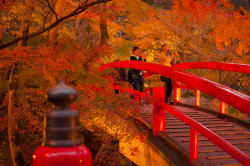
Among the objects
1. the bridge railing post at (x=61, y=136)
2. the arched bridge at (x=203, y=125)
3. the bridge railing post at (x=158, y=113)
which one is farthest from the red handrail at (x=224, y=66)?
the bridge railing post at (x=61, y=136)

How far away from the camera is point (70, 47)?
A: 5.83 metres

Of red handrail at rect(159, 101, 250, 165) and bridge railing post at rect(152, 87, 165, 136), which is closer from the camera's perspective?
red handrail at rect(159, 101, 250, 165)

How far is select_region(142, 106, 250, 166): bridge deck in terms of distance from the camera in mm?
3864

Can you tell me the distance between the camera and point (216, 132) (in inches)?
195

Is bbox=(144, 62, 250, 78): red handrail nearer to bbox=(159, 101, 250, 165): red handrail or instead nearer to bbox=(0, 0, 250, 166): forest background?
bbox=(0, 0, 250, 166): forest background

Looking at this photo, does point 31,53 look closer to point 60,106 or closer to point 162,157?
point 162,157

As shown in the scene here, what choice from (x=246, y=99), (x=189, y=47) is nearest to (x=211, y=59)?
(x=189, y=47)

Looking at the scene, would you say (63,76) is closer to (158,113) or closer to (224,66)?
(158,113)

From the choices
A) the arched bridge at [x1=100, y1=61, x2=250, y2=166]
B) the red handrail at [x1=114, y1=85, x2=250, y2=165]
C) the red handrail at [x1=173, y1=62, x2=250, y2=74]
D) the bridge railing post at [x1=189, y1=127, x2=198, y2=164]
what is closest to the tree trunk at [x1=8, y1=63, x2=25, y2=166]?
the arched bridge at [x1=100, y1=61, x2=250, y2=166]

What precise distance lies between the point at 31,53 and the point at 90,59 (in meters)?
1.65

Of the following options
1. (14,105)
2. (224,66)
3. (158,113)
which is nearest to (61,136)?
(158,113)

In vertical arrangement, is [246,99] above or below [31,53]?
below

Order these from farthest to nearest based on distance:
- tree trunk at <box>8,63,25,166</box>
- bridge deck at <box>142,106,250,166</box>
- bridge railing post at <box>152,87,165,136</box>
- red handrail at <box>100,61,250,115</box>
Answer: tree trunk at <box>8,63,25,166</box> → bridge railing post at <box>152,87,165,136</box> → bridge deck at <box>142,106,250,166</box> → red handrail at <box>100,61,250,115</box>

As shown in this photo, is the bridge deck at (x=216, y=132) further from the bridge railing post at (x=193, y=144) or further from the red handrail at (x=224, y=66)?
the red handrail at (x=224, y=66)
